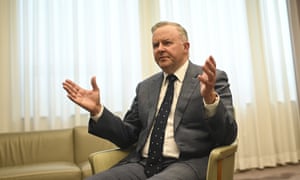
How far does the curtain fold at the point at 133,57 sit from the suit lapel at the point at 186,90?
1.68 m

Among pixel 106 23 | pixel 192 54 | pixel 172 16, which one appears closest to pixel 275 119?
pixel 192 54

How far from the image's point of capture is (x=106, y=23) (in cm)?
321

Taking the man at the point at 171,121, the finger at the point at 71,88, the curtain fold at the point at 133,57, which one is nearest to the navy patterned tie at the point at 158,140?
the man at the point at 171,121

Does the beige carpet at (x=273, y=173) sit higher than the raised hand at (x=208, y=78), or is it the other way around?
the raised hand at (x=208, y=78)

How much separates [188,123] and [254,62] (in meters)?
2.38

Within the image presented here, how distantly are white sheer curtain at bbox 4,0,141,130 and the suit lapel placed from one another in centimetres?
168

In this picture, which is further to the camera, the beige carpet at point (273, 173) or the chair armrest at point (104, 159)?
the beige carpet at point (273, 173)

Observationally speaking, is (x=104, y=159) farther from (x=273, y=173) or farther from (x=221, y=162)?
(x=273, y=173)

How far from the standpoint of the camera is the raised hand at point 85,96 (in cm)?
148

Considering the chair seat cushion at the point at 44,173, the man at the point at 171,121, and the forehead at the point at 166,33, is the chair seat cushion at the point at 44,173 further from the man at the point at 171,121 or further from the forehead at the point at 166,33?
the forehead at the point at 166,33

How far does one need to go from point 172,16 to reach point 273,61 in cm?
136

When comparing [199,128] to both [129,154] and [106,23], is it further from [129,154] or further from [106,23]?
[106,23]

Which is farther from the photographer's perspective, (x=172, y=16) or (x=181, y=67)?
(x=172, y=16)

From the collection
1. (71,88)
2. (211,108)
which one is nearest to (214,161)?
(211,108)
